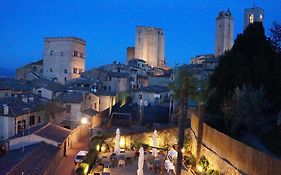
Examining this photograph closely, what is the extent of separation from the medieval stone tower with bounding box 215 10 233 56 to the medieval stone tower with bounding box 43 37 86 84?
29511mm

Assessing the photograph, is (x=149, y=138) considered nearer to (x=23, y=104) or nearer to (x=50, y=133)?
(x=50, y=133)

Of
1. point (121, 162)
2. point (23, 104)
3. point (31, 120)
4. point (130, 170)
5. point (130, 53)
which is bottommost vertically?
point (130, 170)

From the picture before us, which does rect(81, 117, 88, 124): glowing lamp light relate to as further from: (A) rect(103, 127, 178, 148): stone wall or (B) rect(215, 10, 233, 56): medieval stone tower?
(B) rect(215, 10, 233, 56): medieval stone tower

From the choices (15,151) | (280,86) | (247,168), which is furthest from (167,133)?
(247,168)

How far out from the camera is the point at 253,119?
20.8 m

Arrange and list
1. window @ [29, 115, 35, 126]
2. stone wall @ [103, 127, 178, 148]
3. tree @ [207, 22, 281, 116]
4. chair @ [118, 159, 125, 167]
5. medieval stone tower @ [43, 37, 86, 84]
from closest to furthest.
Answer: chair @ [118, 159, 125, 167] → tree @ [207, 22, 281, 116] → stone wall @ [103, 127, 178, 148] → window @ [29, 115, 35, 126] → medieval stone tower @ [43, 37, 86, 84]

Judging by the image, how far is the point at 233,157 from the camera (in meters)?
17.4

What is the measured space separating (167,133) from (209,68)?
2118 centimetres

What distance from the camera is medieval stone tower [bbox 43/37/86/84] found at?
68812 millimetres

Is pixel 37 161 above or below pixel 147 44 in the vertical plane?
below

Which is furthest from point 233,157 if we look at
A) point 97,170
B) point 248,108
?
point 97,170

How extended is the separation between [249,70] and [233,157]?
8717 mm

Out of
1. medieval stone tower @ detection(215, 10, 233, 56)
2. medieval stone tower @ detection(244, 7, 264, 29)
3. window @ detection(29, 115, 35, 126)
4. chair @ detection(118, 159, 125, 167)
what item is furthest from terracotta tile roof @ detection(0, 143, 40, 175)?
medieval stone tower @ detection(244, 7, 264, 29)

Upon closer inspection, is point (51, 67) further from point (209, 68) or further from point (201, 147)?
point (201, 147)
